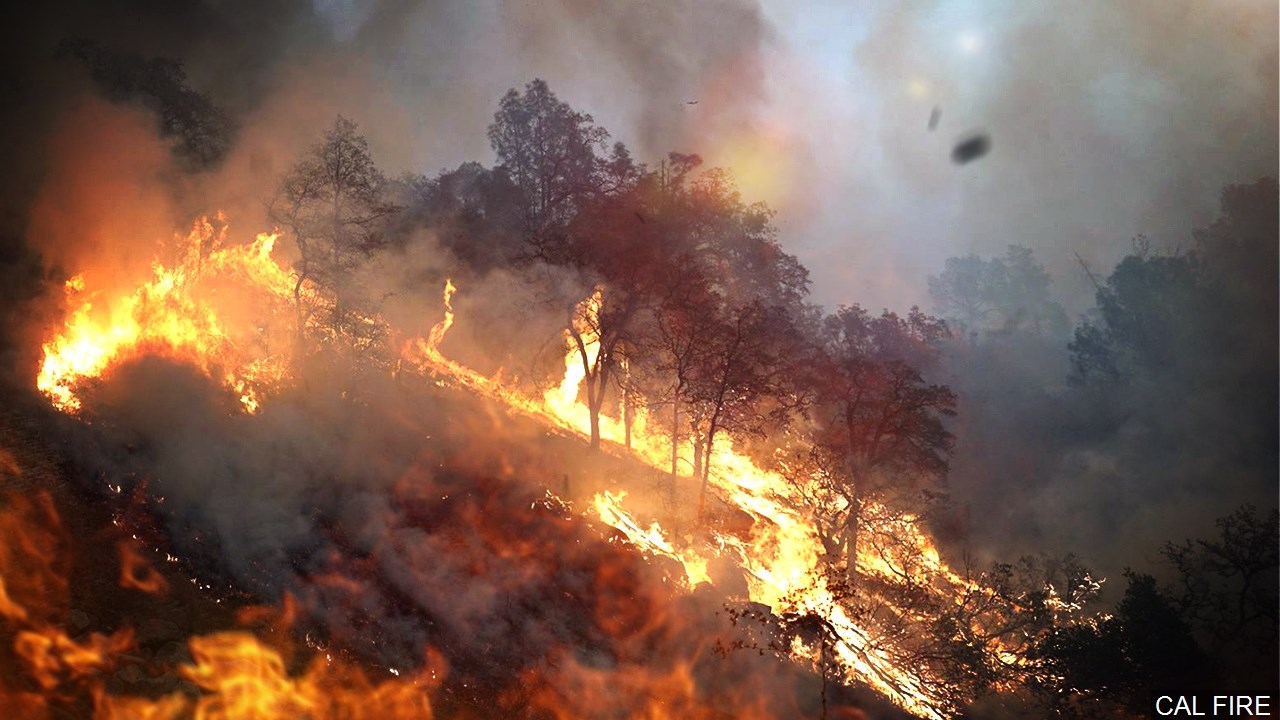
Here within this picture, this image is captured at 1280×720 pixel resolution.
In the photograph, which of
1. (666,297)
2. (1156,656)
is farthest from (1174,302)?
(666,297)

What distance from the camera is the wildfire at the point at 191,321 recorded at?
15438 millimetres

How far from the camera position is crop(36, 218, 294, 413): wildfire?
1544 centimetres

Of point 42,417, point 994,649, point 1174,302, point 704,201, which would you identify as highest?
point 1174,302

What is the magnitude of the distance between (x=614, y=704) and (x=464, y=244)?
21.2 m

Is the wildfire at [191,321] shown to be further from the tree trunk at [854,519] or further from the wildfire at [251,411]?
the tree trunk at [854,519]

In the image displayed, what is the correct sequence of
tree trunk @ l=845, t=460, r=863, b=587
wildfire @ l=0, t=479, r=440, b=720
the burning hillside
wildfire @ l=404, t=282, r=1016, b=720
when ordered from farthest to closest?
1. tree trunk @ l=845, t=460, r=863, b=587
2. wildfire @ l=404, t=282, r=1016, b=720
3. the burning hillside
4. wildfire @ l=0, t=479, r=440, b=720

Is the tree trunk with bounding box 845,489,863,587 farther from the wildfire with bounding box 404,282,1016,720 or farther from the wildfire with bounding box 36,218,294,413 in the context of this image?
the wildfire with bounding box 36,218,294,413

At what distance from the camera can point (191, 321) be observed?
59.4 ft

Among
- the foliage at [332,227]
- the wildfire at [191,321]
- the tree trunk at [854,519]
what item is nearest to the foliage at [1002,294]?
the tree trunk at [854,519]

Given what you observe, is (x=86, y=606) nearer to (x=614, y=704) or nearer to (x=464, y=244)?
(x=614, y=704)

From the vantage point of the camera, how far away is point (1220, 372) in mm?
29812

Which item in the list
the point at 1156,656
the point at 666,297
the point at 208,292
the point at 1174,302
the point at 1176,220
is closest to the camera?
the point at 1156,656

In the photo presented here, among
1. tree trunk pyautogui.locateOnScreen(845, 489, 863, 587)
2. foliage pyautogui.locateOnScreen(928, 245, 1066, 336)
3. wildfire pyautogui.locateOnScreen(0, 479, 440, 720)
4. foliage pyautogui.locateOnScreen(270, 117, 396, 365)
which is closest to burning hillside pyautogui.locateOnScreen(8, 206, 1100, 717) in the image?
wildfire pyautogui.locateOnScreen(0, 479, 440, 720)

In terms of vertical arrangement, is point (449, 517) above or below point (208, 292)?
below
